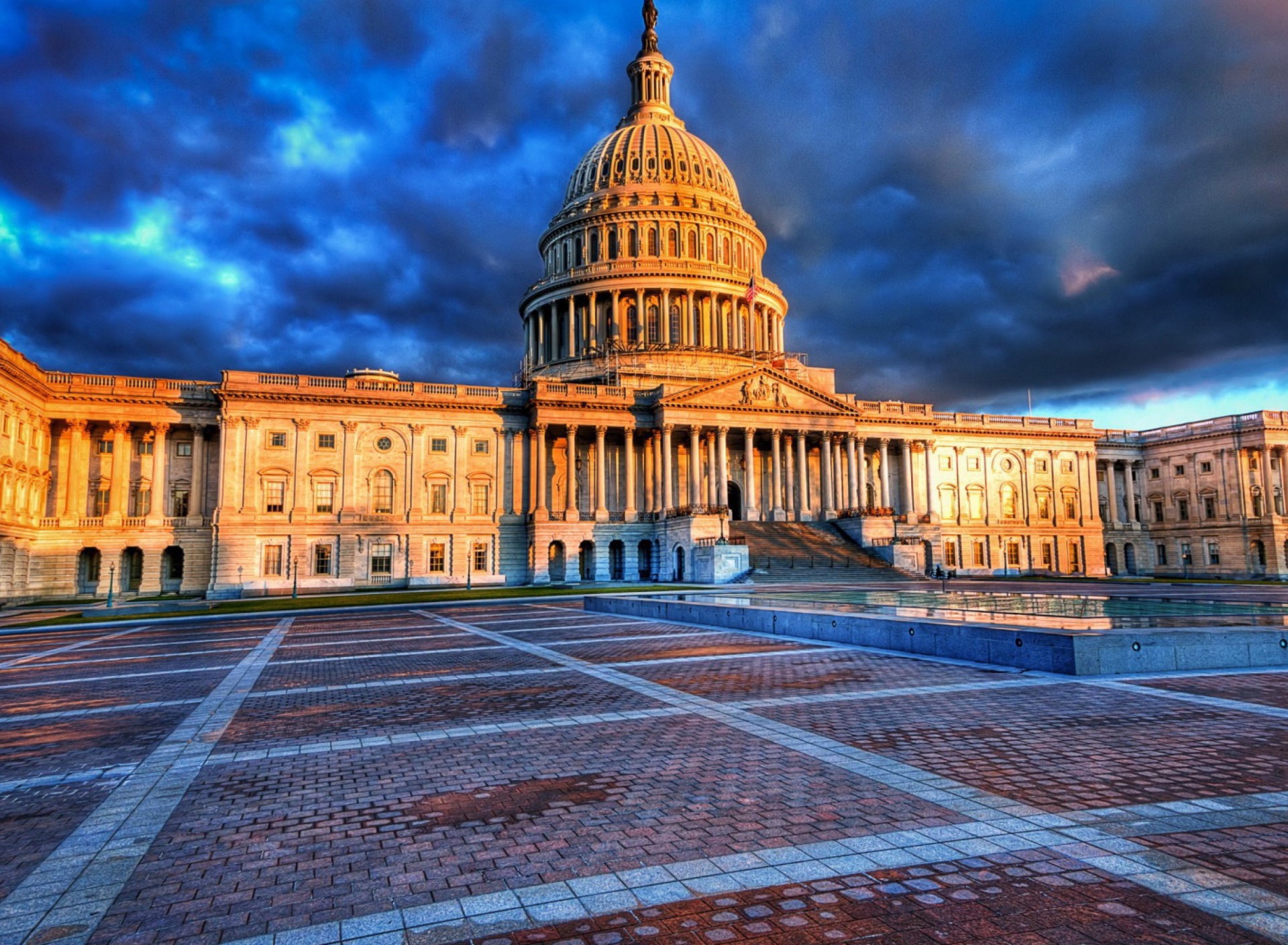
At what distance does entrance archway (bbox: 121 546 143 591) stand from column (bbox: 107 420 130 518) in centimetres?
332

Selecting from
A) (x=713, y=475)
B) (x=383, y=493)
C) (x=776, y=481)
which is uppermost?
(x=713, y=475)

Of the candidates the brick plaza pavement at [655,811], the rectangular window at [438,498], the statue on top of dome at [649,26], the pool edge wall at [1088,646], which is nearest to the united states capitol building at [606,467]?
the rectangular window at [438,498]

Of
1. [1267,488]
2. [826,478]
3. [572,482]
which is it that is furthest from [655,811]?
[1267,488]

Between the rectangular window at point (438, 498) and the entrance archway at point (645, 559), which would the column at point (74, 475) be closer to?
the rectangular window at point (438, 498)

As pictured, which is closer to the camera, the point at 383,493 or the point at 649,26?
the point at 383,493

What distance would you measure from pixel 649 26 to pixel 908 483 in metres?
81.4

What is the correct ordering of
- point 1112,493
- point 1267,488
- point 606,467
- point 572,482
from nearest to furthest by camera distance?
1. point 572,482
2. point 606,467
3. point 1267,488
4. point 1112,493

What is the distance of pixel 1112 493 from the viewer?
95.9m

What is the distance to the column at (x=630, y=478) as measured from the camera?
71875 mm

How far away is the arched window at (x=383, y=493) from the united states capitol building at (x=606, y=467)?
7.8 inches

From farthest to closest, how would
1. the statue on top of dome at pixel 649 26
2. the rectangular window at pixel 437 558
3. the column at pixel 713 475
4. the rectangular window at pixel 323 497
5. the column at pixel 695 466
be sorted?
the statue on top of dome at pixel 649 26, the column at pixel 713 475, the column at pixel 695 466, the rectangular window at pixel 437 558, the rectangular window at pixel 323 497

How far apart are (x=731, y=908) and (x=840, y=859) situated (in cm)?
125

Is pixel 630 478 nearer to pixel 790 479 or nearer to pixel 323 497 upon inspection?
pixel 790 479

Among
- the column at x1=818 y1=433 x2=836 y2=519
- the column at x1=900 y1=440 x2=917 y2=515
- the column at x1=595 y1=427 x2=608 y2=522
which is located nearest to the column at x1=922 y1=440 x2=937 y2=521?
the column at x1=900 y1=440 x2=917 y2=515
